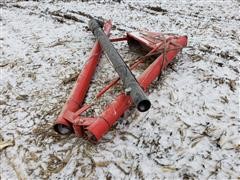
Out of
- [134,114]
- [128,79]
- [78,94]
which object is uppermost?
[128,79]

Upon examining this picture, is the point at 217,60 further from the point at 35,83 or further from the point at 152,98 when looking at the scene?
the point at 35,83

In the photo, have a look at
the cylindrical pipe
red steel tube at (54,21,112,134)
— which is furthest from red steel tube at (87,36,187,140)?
red steel tube at (54,21,112,134)

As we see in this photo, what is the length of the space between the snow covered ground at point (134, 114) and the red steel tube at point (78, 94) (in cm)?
20

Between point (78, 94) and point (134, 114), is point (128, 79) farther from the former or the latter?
point (78, 94)

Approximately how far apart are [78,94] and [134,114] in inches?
32.1

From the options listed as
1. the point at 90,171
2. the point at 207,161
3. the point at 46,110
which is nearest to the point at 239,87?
the point at 207,161

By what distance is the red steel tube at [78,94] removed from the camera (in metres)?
3.66

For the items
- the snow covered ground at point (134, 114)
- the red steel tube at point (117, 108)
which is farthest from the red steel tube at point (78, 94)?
the red steel tube at point (117, 108)

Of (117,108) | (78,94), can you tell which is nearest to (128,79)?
(117,108)

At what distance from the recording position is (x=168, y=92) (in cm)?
439

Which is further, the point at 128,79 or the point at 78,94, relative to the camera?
the point at 78,94

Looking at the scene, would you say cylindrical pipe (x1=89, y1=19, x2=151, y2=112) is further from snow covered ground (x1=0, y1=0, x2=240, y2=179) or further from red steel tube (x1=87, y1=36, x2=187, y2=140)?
snow covered ground (x1=0, y1=0, x2=240, y2=179)

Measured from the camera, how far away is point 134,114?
4.02m

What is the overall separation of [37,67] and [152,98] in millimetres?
2324
